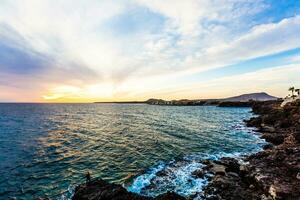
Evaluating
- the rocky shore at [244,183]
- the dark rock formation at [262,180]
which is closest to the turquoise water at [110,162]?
the rocky shore at [244,183]

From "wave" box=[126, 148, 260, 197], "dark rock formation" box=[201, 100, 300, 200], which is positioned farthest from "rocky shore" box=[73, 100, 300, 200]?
"wave" box=[126, 148, 260, 197]

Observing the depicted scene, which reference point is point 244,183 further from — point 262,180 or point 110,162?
point 110,162

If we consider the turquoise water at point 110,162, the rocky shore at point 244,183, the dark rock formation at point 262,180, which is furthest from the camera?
the turquoise water at point 110,162

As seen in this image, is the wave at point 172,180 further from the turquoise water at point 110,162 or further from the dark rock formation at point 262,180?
the dark rock formation at point 262,180

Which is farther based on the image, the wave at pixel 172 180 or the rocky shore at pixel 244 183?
the wave at pixel 172 180

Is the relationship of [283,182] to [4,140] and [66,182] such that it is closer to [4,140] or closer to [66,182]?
[66,182]

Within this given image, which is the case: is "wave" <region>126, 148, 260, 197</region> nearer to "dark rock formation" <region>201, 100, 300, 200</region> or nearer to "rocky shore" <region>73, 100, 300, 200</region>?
"rocky shore" <region>73, 100, 300, 200</region>

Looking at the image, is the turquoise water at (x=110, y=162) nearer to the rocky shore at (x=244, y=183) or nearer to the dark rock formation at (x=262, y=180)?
the rocky shore at (x=244, y=183)

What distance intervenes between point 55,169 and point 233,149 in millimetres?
22685

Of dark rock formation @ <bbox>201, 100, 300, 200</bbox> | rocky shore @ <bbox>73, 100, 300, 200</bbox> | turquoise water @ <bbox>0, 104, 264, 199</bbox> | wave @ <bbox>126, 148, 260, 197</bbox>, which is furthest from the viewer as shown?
turquoise water @ <bbox>0, 104, 264, 199</bbox>

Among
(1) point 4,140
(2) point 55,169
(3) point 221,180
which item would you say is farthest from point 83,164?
(1) point 4,140

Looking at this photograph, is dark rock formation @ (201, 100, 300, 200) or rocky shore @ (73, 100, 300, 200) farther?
dark rock formation @ (201, 100, 300, 200)

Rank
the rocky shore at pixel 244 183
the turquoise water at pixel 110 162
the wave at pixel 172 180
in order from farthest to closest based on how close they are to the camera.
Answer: the turquoise water at pixel 110 162 → the wave at pixel 172 180 → the rocky shore at pixel 244 183

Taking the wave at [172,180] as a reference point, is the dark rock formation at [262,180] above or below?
above
